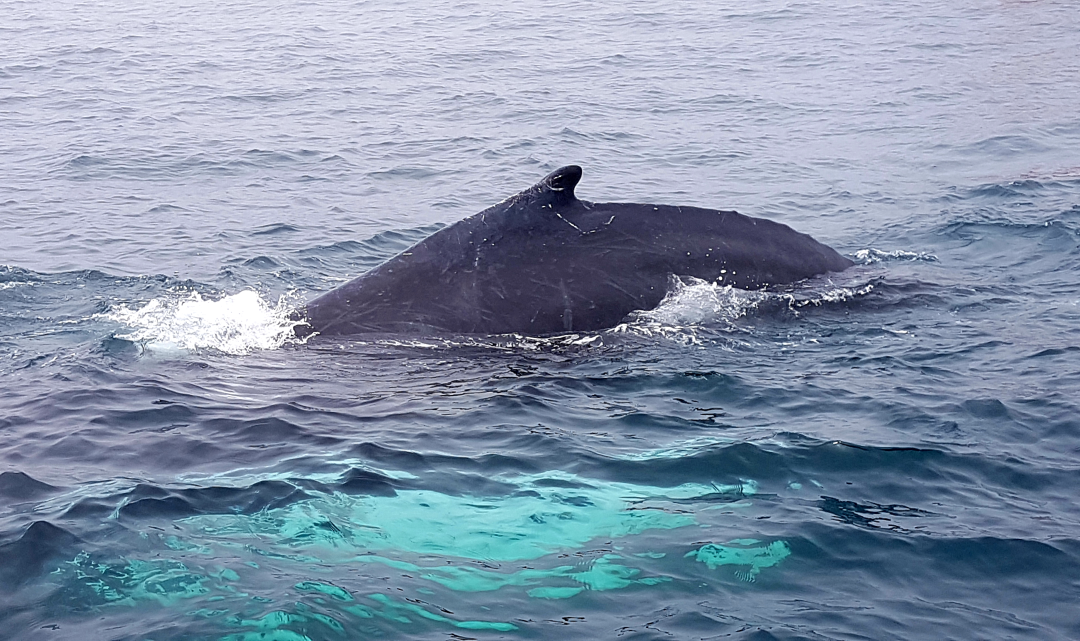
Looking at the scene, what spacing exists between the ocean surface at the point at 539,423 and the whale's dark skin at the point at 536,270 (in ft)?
0.68

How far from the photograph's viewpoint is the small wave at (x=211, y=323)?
9.64 meters

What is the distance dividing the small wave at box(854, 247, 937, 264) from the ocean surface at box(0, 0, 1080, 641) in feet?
0.18

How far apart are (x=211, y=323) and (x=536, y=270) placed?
134 inches

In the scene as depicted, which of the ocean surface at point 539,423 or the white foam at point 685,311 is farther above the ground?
the white foam at point 685,311

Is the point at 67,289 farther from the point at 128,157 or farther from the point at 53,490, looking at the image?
the point at 128,157

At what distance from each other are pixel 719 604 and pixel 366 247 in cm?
969

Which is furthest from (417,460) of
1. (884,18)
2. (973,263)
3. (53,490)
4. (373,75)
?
(884,18)

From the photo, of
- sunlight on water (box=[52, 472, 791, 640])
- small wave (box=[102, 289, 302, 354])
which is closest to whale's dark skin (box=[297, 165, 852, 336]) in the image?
small wave (box=[102, 289, 302, 354])

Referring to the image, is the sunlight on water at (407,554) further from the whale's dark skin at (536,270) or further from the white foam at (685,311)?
the white foam at (685,311)

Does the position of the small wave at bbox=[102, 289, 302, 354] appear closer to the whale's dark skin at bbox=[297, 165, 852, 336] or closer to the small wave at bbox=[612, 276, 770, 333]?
the whale's dark skin at bbox=[297, 165, 852, 336]

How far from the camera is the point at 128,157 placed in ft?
66.1

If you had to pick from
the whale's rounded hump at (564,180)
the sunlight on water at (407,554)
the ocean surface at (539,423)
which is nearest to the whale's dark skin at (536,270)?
the whale's rounded hump at (564,180)

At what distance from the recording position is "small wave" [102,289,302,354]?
9.64 m

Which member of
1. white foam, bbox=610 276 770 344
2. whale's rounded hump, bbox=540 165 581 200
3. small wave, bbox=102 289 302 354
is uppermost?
whale's rounded hump, bbox=540 165 581 200
